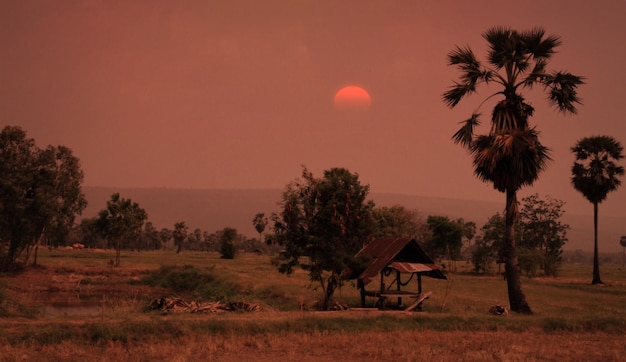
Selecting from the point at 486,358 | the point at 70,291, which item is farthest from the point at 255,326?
the point at 70,291

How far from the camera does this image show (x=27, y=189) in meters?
63.1

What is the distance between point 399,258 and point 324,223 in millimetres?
5099

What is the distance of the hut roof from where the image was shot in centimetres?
2983

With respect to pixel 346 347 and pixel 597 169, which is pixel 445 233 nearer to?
pixel 597 169

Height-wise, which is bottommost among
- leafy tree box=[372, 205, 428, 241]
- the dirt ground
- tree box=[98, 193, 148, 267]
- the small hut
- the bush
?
the bush

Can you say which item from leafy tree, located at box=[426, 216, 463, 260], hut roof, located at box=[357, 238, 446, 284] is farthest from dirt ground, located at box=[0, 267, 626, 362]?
leafy tree, located at box=[426, 216, 463, 260]

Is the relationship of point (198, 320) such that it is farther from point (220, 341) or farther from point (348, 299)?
point (348, 299)

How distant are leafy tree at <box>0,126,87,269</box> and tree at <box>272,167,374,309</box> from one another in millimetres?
42450

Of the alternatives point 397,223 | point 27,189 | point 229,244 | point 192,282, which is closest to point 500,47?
point 192,282

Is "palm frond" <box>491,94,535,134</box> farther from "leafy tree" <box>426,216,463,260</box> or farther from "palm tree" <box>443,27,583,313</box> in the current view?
"leafy tree" <box>426,216,463,260</box>

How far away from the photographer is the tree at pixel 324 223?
29672 millimetres

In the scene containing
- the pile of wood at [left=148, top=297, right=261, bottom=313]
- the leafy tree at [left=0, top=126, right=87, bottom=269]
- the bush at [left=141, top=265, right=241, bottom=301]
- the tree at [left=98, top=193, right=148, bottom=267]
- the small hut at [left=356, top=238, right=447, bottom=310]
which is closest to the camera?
the pile of wood at [left=148, top=297, right=261, bottom=313]

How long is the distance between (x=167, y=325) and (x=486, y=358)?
39.2 feet

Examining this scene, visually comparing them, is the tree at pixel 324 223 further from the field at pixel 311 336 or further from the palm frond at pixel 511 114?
the palm frond at pixel 511 114
